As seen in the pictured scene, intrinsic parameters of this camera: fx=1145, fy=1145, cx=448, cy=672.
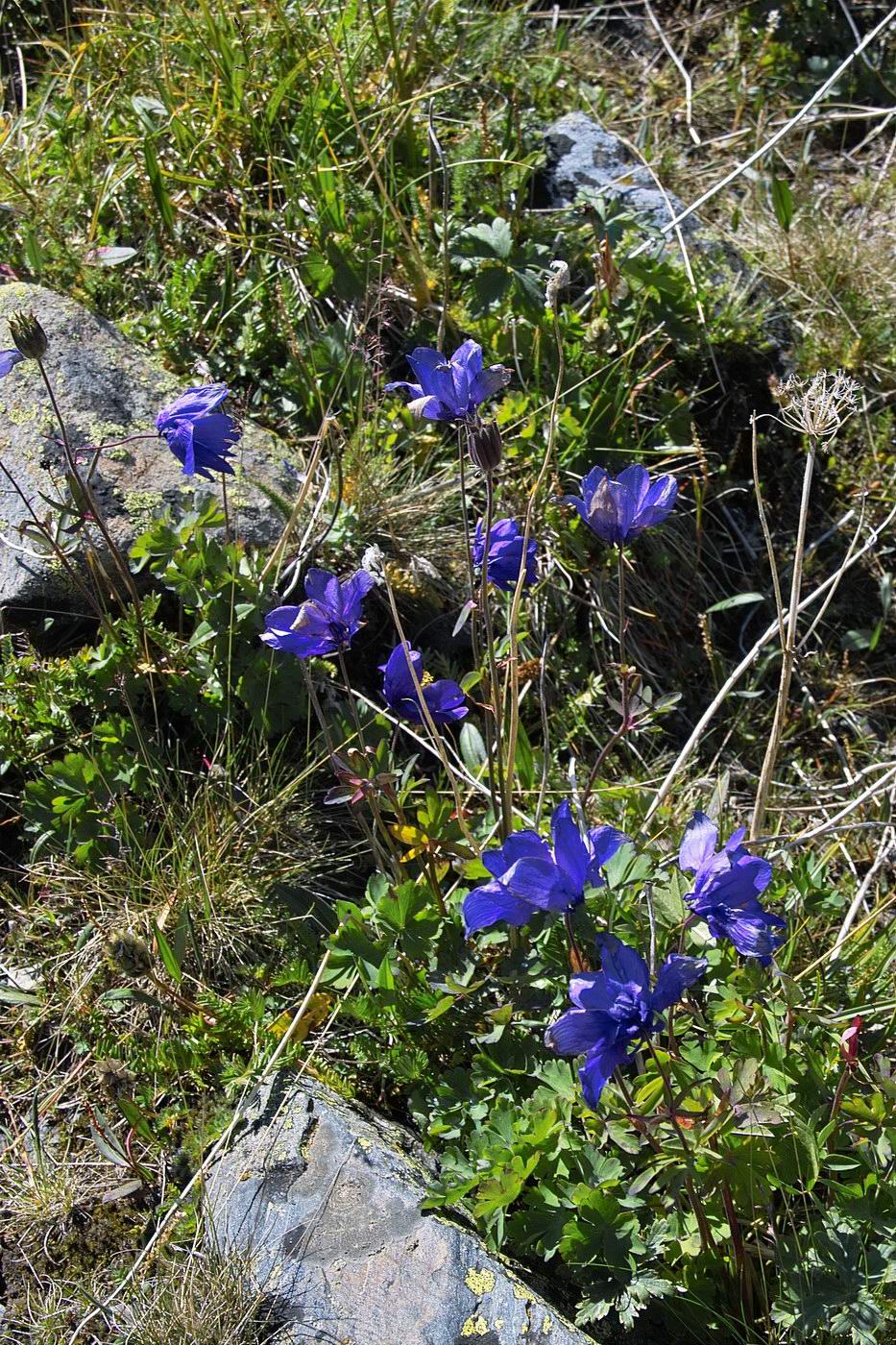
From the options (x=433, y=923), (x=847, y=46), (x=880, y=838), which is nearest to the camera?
(x=433, y=923)

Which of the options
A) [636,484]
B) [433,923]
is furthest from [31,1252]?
[636,484]

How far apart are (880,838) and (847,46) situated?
2804mm

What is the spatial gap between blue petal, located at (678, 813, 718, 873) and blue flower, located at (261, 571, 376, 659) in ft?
1.99

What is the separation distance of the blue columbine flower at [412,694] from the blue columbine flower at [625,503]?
1.27 feet

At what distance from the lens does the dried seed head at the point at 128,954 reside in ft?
6.18

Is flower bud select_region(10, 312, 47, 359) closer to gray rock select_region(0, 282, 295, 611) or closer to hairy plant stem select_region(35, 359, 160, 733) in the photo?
hairy plant stem select_region(35, 359, 160, 733)

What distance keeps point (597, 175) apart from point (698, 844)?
2.38 m

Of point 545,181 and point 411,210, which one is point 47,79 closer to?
point 411,210

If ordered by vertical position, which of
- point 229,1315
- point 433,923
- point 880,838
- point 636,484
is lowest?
point 880,838

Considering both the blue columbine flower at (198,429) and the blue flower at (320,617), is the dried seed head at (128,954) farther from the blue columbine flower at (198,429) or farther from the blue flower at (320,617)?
the blue columbine flower at (198,429)

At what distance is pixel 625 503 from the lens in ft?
5.74

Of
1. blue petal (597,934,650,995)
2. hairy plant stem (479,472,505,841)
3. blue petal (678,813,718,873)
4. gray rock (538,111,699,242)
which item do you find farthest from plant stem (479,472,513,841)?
gray rock (538,111,699,242)

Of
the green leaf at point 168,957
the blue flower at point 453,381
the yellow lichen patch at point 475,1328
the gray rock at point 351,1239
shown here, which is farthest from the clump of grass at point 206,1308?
the blue flower at point 453,381

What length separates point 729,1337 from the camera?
1667mm
